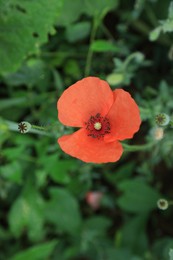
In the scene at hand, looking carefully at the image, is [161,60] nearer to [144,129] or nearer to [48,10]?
[144,129]

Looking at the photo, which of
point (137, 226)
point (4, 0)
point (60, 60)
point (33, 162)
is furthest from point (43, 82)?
point (137, 226)

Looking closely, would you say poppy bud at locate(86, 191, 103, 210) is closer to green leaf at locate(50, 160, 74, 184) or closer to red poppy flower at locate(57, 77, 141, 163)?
green leaf at locate(50, 160, 74, 184)

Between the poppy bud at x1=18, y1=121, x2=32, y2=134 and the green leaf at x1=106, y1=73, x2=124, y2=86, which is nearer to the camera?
the poppy bud at x1=18, y1=121, x2=32, y2=134

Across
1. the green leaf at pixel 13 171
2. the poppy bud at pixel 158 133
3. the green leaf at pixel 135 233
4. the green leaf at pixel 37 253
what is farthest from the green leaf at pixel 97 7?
the green leaf at pixel 37 253

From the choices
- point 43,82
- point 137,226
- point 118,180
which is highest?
point 43,82

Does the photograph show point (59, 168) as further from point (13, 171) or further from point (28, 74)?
point (28, 74)

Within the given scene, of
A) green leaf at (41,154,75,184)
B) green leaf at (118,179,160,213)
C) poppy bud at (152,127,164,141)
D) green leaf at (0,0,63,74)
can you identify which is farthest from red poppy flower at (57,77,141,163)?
green leaf at (118,179,160,213)
